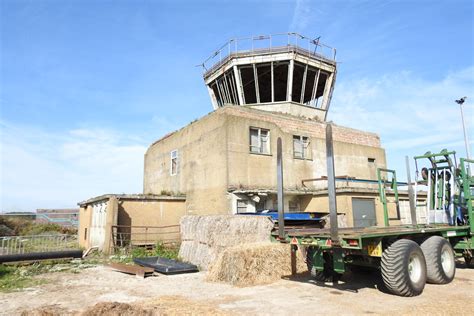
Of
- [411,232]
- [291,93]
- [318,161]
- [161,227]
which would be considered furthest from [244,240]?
[291,93]

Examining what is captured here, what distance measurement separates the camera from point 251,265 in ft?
32.2

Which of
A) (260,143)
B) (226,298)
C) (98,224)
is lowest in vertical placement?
(226,298)

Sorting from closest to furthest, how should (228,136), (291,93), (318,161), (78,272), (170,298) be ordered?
(170,298) < (78,272) < (228,136) < (318,161) < (291,93)

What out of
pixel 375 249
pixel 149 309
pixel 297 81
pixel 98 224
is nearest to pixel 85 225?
pixel 98 224

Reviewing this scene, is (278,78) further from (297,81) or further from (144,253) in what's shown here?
(144,253)

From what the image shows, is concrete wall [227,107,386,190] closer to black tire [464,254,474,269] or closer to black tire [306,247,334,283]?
black tire [306,247,334,283]

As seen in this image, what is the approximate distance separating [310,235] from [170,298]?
372 centimetres

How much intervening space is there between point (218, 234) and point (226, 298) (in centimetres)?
410

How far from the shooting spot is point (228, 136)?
1708 cm

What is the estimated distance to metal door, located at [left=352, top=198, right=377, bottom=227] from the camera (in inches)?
677

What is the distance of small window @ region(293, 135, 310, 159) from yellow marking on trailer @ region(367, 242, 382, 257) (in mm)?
12478

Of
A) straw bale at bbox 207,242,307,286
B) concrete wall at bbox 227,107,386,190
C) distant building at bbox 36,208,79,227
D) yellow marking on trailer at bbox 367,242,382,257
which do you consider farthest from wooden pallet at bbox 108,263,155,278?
distant building at bbox 36,208,79,227

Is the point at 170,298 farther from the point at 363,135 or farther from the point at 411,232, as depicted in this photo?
the point at 363,135

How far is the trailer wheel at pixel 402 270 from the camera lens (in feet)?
24.2
